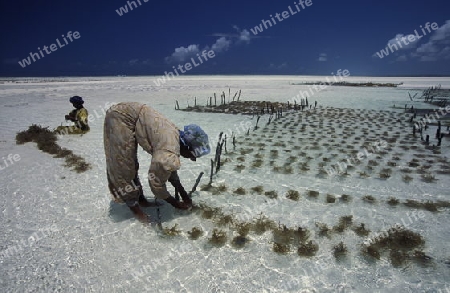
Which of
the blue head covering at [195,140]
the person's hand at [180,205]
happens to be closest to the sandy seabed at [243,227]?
the person's hand at [180,205]

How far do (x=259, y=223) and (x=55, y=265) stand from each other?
3080 mm

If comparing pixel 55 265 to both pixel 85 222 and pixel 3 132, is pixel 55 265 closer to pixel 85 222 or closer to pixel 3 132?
pixel 85 222

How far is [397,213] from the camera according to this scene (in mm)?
5312

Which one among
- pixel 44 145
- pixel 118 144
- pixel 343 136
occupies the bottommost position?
pixel 343 136

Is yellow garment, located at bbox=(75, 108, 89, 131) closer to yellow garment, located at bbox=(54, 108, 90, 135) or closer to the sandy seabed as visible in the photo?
yellow garment, located at bbox=(54, 108, 90, 135)

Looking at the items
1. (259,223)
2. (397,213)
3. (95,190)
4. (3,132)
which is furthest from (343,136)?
(3,132)

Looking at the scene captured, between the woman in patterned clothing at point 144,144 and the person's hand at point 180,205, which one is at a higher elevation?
the woman in patterned clothing at point 144,144

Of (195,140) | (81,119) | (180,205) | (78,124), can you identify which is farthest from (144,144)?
(78,124)

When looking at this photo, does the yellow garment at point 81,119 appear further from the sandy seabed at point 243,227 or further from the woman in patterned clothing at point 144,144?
the woman in patterned clothing at point 144,144

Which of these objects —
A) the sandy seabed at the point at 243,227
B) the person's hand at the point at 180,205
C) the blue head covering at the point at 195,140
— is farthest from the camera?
Result: the person's hand at the point at 180,205

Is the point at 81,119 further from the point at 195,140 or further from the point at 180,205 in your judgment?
the point at 195,140

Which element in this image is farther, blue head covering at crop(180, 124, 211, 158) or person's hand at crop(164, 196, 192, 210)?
person's hand at crop(164, 196, 192, 210)

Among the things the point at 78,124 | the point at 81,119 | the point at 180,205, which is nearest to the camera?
the point at 180,205

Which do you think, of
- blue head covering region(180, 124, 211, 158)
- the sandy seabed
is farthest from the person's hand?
blue head covering region(180, 124, 211, 158)
